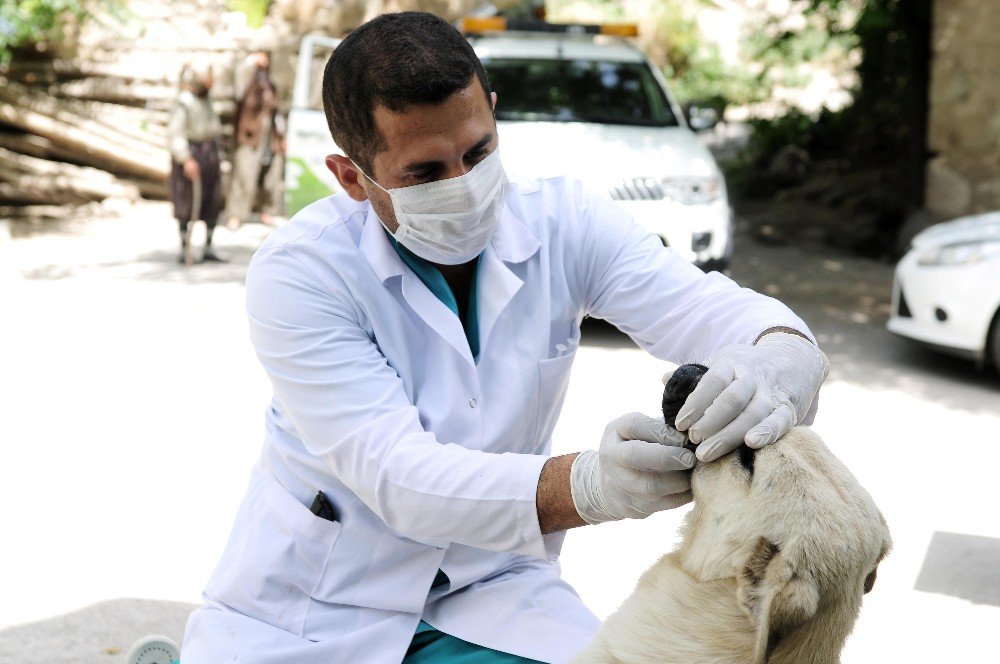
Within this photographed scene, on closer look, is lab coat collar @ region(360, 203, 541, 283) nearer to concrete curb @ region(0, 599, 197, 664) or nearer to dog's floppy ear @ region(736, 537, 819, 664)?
dog's floppy ear @ region(736, 537, 819, 664)

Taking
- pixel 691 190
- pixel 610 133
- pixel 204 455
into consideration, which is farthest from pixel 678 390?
pixel 610 133

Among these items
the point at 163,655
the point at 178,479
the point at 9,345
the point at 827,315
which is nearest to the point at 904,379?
the point at 827,315

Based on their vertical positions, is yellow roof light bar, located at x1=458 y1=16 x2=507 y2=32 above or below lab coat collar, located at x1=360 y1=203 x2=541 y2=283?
below

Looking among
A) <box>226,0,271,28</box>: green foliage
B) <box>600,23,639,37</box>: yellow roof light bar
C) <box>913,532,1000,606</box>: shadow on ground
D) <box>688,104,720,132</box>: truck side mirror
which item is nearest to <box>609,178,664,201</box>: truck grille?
<box>688,104,720,132</box>: truck side mirror

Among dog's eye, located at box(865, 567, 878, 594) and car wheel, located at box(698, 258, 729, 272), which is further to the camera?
car wheel, located at box(698, 258, 729, 272)

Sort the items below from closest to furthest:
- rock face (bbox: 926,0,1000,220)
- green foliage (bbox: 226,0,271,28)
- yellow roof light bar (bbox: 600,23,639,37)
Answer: yellow roof light bar (bbox: 600,23,639,37), rock face (bbox: 926,0,1000,220), green foliage (bbox: 226,0,271,28)

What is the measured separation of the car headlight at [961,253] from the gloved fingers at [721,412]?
6.55m

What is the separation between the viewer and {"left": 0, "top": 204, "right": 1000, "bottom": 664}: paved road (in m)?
4.46

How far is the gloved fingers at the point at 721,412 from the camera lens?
2.09 metres

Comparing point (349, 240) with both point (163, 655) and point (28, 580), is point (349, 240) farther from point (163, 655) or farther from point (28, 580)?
point (28, 580)

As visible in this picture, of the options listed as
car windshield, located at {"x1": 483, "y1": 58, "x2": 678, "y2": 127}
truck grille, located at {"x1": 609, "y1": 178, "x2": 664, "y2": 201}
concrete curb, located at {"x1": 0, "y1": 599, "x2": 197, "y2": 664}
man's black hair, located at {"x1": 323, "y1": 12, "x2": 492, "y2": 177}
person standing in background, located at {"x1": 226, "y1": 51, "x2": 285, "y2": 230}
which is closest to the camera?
man's black hair, located at {"x1": 323, "y1": 12, "x2": 492, "y2": 177}

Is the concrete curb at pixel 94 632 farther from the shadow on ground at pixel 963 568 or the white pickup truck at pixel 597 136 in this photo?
the white pickup truck at pixel 597 136

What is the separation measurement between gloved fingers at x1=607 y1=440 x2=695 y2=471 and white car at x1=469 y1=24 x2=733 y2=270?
622 centimetres

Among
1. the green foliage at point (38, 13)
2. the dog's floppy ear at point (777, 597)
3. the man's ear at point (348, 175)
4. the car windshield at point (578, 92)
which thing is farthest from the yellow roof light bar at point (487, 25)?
the dog's floppy ear at point (777, 597)
